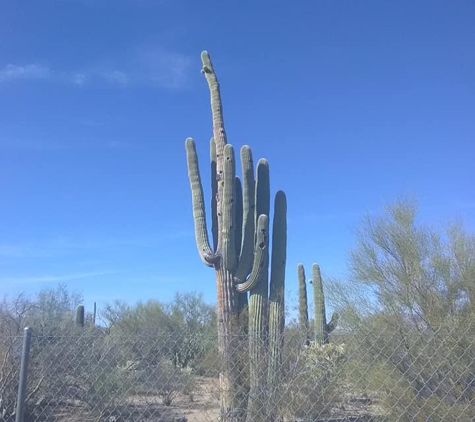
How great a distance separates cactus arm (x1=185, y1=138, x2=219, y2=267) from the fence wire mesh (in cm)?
364

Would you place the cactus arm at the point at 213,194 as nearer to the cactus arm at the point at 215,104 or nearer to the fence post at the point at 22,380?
the cactus arm at the point at 215,104

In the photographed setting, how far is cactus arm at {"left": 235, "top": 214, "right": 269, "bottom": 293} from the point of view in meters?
9.89

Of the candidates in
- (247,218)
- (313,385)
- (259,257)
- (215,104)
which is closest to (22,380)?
(313,385)

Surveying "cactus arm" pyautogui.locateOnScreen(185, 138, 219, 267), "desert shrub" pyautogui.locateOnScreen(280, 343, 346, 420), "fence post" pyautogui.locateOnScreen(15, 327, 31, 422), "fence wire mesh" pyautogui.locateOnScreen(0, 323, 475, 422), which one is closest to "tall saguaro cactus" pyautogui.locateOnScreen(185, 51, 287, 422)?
"cactus arm" pyautogui.locateOnScreen(185, 138, 219, 267)

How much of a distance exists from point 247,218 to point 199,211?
981mm

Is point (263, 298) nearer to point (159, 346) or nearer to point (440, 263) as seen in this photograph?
point (440, 263)

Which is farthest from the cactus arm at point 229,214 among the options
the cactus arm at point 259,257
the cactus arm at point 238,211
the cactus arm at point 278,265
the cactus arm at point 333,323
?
the cactus arm at point 333,323

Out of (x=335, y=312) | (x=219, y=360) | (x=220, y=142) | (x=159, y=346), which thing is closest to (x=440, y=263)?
(x=335, y=312)

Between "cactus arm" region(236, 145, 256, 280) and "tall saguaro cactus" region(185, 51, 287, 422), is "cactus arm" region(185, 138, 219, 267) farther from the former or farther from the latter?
"cactus arm" region(236, 145, 256, 280)

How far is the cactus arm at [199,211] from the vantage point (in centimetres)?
1045

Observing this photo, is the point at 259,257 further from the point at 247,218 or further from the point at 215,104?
the point at 215,104

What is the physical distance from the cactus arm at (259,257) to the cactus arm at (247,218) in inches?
7.0

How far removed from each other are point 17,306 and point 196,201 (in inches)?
168

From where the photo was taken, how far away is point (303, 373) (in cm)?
524
